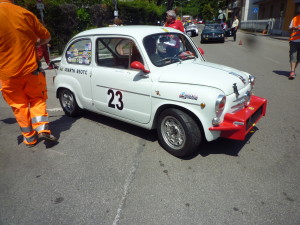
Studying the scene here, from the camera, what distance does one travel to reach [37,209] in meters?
2.60

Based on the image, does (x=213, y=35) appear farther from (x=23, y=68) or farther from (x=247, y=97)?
(x=23, y=68)

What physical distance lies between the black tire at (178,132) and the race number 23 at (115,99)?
767 mm

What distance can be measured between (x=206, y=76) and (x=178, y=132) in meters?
0.87

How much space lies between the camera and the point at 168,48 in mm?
3914

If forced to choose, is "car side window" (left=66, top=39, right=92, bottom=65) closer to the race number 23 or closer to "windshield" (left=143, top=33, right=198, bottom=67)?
the race number 23

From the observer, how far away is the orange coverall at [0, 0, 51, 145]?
3352 mm

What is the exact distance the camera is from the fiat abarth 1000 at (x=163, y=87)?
10.1 ft

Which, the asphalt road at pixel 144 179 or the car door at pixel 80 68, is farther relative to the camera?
the car door at pixel 80 68

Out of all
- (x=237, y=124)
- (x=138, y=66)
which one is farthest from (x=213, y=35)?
(x=237, y=124)

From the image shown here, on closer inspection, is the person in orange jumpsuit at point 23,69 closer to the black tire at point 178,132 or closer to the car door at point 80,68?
the car door at point 80,68

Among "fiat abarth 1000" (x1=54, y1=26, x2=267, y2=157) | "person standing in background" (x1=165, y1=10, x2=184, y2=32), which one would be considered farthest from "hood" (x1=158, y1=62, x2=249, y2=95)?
"person standing in background" (x1=165, y1=10, x2=184, y2=32)

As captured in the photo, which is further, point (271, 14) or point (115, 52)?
point (271, 14)

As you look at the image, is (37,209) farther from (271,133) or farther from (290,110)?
(290,110)

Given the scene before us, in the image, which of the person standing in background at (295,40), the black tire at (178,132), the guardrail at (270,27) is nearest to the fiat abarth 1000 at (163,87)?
the black tire at (178,132)
